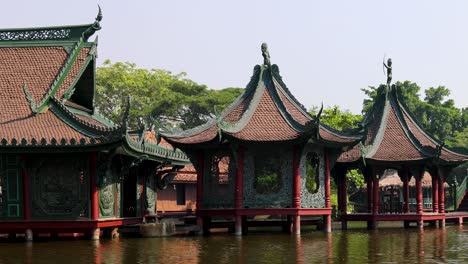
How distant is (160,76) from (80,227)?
51032mm

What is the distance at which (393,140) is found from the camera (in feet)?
120

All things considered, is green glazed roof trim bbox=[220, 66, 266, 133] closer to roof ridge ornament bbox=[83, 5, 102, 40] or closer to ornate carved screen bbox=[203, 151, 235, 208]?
ornate carved screen bbox=[203, 151, 235, 208]

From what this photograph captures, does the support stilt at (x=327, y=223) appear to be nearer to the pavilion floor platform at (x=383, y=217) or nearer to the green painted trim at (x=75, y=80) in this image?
the pavilion floor platform at (x=383, y=217)

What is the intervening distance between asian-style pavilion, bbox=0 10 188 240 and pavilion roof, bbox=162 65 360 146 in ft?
8.72

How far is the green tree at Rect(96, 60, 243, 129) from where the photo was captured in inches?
2761

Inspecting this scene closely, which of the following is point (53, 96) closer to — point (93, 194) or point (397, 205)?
point (93, 194)

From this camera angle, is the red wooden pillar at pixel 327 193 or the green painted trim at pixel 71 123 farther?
the red wooden pillar at pixel 327 193

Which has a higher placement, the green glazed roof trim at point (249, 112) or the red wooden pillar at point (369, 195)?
the green glazed roof trim at point (249, 112)

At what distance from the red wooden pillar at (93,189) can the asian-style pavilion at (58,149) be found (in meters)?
0.04

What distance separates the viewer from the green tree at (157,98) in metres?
70.1

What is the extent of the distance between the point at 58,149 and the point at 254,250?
332 inches

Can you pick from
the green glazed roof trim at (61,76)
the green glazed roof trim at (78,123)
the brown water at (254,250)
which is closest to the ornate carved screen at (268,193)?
the brown water at (254,250)

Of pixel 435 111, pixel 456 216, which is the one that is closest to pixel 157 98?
pixel 435 111

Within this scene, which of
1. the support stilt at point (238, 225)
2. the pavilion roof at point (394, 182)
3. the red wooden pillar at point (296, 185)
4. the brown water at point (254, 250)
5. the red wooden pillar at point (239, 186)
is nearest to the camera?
the brown water at point (254, 250)
